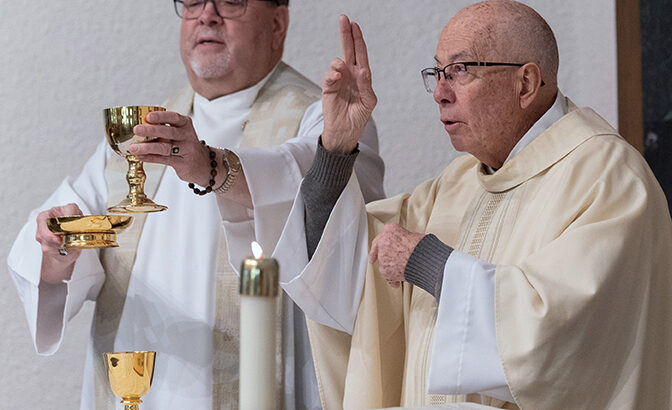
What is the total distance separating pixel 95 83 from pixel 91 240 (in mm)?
2570

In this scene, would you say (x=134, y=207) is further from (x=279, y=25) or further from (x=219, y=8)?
(x=279, y=25)

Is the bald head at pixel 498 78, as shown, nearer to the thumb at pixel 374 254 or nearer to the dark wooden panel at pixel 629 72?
the thumb at pixel 374 254

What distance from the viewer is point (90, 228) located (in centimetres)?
322

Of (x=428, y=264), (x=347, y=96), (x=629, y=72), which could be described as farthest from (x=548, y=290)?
(x=629, y=72)

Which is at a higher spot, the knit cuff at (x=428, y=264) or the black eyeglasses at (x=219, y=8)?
the black eyeglasses at (x=219, y=8)

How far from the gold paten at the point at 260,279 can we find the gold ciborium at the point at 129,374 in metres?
1.51

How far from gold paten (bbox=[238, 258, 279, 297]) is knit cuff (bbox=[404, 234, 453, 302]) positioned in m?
1.42

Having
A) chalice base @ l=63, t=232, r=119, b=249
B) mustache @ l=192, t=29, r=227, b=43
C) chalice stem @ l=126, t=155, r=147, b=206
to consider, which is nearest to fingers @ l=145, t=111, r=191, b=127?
chalice stem @ l=126, t=155, r=147, b=206

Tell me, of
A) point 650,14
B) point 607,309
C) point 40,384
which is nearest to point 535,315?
point 607,309

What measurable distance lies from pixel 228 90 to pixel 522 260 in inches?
70.5

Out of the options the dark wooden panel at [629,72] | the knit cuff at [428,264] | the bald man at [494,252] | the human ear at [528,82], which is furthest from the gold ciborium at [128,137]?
the dark wooden panel at [629,72]

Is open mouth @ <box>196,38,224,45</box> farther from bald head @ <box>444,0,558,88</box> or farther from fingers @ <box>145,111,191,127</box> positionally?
bald head @ <box>444,0,558,88</box>

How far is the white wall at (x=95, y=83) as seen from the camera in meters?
5.47

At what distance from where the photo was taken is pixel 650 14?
15.3 ft
